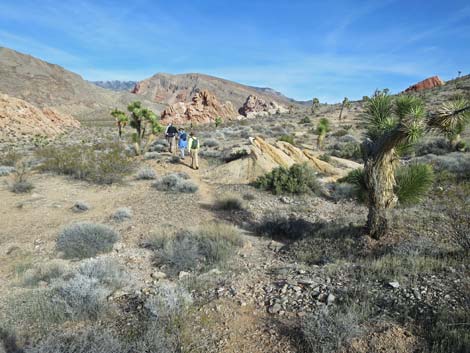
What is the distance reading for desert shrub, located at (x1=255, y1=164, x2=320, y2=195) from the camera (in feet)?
36.4

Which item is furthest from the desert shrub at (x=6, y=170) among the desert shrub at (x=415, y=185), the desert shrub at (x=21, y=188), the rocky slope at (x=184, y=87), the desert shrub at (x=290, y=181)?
the rocky slope at (x=184, y=87)

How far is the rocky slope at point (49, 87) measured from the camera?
3425 inches

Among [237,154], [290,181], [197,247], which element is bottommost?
[197,247]

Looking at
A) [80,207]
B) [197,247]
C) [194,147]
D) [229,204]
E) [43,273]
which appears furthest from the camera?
[194,147]

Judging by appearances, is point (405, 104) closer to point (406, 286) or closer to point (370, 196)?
point (370, 196)

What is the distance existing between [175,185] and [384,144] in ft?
25.0

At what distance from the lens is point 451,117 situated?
5.14 m

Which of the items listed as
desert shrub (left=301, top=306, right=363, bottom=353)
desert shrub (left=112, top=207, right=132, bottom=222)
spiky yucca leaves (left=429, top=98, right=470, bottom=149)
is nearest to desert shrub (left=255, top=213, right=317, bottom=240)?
spiky yucca leaves (left=429, top=98, right=470, bottom=149)

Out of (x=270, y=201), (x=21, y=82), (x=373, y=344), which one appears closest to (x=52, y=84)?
(x=21, y=82)

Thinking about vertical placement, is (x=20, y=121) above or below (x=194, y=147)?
below

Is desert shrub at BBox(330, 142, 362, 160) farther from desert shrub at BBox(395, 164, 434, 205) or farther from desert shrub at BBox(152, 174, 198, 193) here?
desert shrub at BBox(395, 164, 434, 205)

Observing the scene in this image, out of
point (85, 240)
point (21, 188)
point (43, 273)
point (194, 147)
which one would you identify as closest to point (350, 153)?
point (194, 147)

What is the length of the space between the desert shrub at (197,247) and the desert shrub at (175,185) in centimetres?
381

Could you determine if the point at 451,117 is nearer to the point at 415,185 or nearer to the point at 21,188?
the point at 415,185
